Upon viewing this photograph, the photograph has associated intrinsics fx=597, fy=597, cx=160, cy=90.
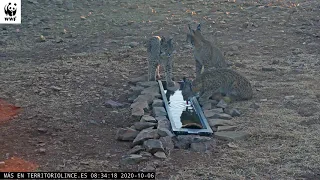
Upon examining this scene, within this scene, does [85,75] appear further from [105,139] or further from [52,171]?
[52,171]

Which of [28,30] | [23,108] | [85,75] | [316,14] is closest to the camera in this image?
[23,108]

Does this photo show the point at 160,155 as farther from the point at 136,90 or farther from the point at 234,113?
the point at 136,90

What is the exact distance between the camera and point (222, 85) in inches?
365

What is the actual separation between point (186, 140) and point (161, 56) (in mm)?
3038

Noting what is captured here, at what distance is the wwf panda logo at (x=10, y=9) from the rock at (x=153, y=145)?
31.8 feet

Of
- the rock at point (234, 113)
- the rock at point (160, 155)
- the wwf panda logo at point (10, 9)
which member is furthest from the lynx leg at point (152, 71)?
the wwf panda logo at point (10, 9)

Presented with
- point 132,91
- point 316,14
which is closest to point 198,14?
point 316,14

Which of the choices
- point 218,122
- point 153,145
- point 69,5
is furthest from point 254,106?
point 69,5

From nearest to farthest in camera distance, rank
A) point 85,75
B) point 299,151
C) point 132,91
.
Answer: point 299,151
point 132,91
point 85,75

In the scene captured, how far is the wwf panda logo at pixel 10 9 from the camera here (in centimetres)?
1578

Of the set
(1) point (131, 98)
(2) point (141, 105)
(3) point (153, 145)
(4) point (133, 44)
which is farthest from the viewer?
(4) point (133, 44)

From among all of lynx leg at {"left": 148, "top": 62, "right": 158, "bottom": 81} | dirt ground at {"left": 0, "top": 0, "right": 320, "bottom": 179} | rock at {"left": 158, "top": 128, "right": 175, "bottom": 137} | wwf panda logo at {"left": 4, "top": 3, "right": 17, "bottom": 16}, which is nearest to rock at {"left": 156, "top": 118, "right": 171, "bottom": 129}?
rock at {"left": 158, "top": 128, "right": 175, "bottom": 137}

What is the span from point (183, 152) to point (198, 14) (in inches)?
413

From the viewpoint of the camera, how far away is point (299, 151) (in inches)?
279
